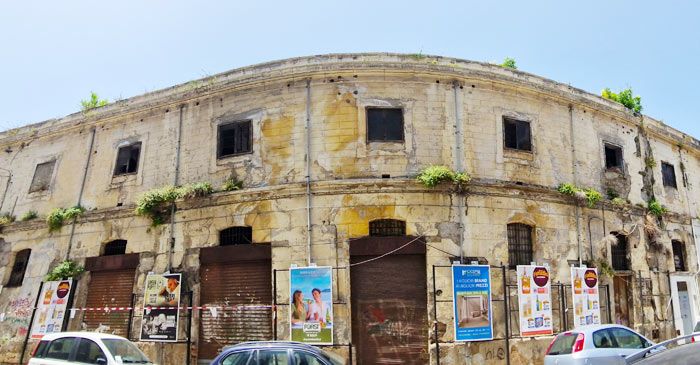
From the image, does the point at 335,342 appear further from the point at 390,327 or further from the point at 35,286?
the point at 35,286

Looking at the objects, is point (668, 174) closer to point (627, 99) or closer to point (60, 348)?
point (627, 99)

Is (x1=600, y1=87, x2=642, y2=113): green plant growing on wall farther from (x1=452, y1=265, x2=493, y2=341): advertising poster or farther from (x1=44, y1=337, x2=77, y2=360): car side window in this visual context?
(x1=44, y1=337, x2=77, y2=360): car side window

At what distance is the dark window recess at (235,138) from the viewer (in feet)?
49.7

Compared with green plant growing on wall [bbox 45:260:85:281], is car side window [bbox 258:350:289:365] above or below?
below

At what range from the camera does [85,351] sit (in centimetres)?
1006

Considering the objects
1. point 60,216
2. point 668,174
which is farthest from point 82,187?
point 668,174

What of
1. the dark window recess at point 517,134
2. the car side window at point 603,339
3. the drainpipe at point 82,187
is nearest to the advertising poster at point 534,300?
the car side window at point 603,339

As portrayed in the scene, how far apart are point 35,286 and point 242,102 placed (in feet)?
33.3

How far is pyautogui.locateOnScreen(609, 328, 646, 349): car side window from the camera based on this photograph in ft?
34.8

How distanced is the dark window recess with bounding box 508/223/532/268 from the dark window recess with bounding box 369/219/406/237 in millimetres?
3366

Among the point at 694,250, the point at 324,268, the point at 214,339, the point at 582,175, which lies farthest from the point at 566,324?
the point at 214,339

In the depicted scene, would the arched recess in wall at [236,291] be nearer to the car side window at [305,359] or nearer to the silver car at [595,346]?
the car side window at [305,359]

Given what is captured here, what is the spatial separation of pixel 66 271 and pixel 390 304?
445 inches

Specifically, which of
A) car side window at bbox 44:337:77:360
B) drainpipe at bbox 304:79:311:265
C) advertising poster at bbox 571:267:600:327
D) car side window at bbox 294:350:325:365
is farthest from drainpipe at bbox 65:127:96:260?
advertising poster at bbox 571:267:600:327
